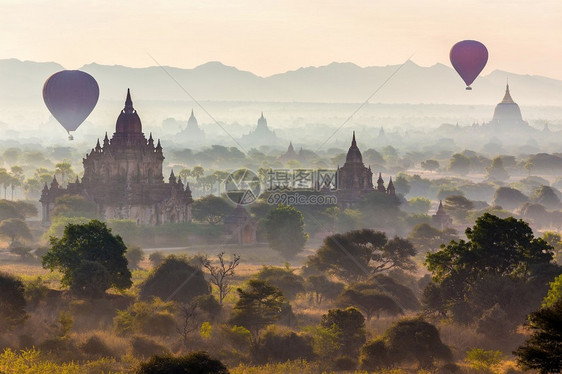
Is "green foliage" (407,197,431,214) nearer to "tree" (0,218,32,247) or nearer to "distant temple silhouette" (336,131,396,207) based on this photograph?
"distant temple silhouette" (336,131,396,207)

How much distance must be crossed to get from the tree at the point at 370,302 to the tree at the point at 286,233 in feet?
98.5

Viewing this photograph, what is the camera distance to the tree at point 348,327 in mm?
45969

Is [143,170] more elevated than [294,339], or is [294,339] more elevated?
[143,170]

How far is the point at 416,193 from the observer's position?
179625mm

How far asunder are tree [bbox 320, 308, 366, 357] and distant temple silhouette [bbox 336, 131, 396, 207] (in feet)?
216

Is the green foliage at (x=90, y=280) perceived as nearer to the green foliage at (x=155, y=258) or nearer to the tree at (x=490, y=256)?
the tree at (x=490, y=256)

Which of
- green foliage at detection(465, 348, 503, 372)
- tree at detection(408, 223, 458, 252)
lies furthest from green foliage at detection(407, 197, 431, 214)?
green foliage at detection(465, 348, 503, 372)

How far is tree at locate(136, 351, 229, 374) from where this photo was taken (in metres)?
34.7

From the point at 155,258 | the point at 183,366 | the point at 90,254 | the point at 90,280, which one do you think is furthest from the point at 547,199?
the point at 183,366

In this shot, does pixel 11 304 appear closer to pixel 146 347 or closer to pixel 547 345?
pixel 146 347

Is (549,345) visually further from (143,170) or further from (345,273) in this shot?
(143,170)

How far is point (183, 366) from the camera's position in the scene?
34812mm

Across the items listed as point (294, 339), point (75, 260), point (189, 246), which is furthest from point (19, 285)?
point (189, 246)

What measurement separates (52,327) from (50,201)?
172 feet
